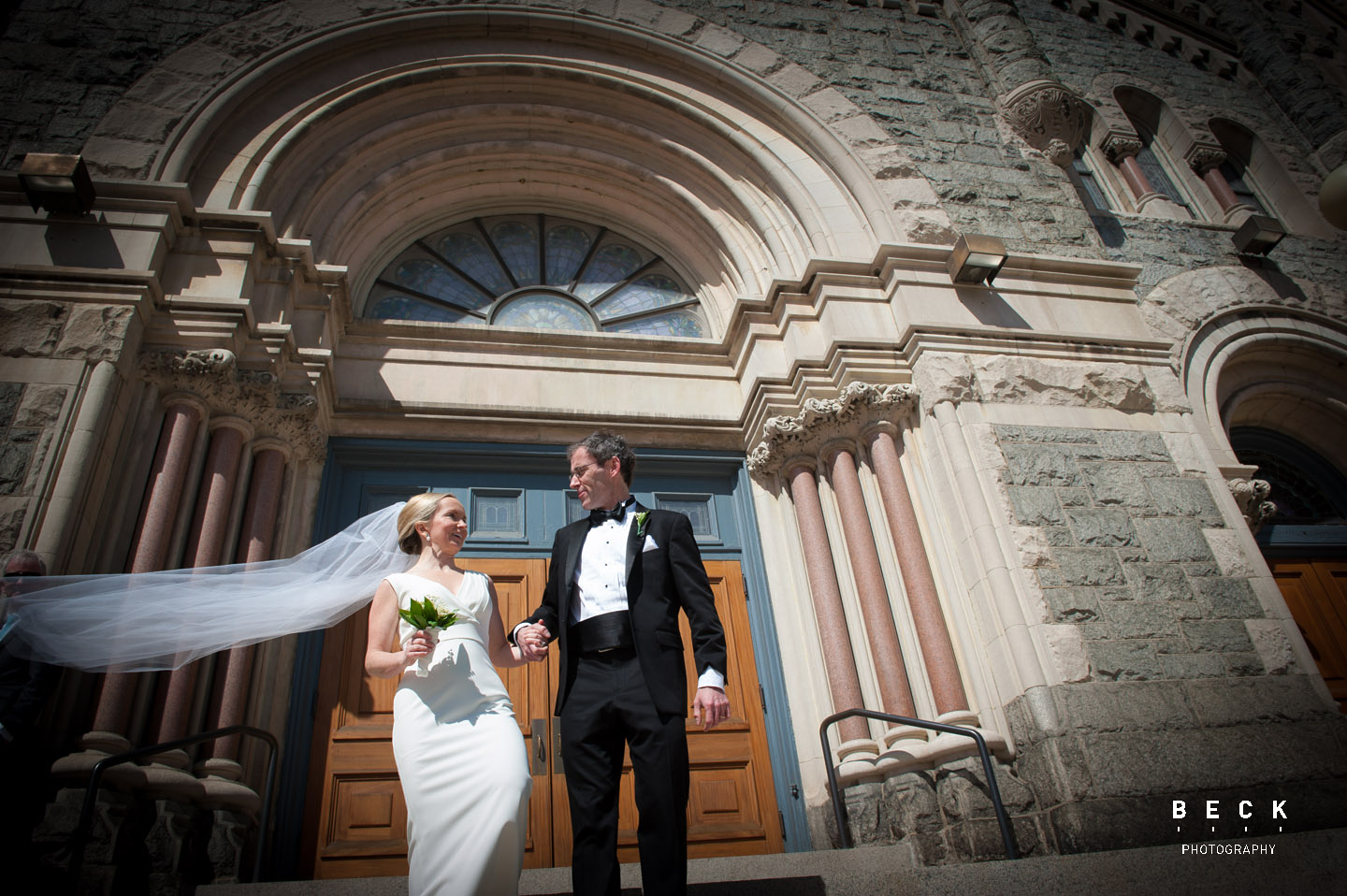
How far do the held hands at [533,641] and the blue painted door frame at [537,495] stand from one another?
2.89 m

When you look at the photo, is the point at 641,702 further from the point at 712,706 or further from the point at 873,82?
the point at 873,82

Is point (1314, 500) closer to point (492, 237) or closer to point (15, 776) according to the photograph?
point (492, 237)

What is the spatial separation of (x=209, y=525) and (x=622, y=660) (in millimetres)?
3127

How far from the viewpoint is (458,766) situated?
2.68 m

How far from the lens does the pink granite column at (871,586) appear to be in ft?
17.1

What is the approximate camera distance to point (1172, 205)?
8859mm

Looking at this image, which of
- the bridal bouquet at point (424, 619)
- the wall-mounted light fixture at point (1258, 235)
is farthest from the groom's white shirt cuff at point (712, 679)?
the wall-mounted light fixture at point (1258, 235)

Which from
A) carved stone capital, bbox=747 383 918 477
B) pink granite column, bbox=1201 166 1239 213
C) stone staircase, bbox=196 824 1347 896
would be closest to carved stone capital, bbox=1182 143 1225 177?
pink granite column, bbox=1201 166 1239 213

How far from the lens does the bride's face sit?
3.38m

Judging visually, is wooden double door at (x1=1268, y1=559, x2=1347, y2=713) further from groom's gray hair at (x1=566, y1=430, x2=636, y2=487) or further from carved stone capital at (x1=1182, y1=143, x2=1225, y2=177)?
groom's gray hair at (x1=566, y1=430, x2=636, y2=487)

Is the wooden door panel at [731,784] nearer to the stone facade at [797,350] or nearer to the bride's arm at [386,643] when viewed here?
the stone facade at [797,350]

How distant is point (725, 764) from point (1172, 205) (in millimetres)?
7413

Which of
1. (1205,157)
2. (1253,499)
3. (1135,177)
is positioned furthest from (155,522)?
(1205,157)

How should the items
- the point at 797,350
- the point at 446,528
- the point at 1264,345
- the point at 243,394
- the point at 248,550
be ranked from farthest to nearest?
the point at 1264,345
the point at 797,350
the point at 243,394
the point at 248,550
the point at 446,528
